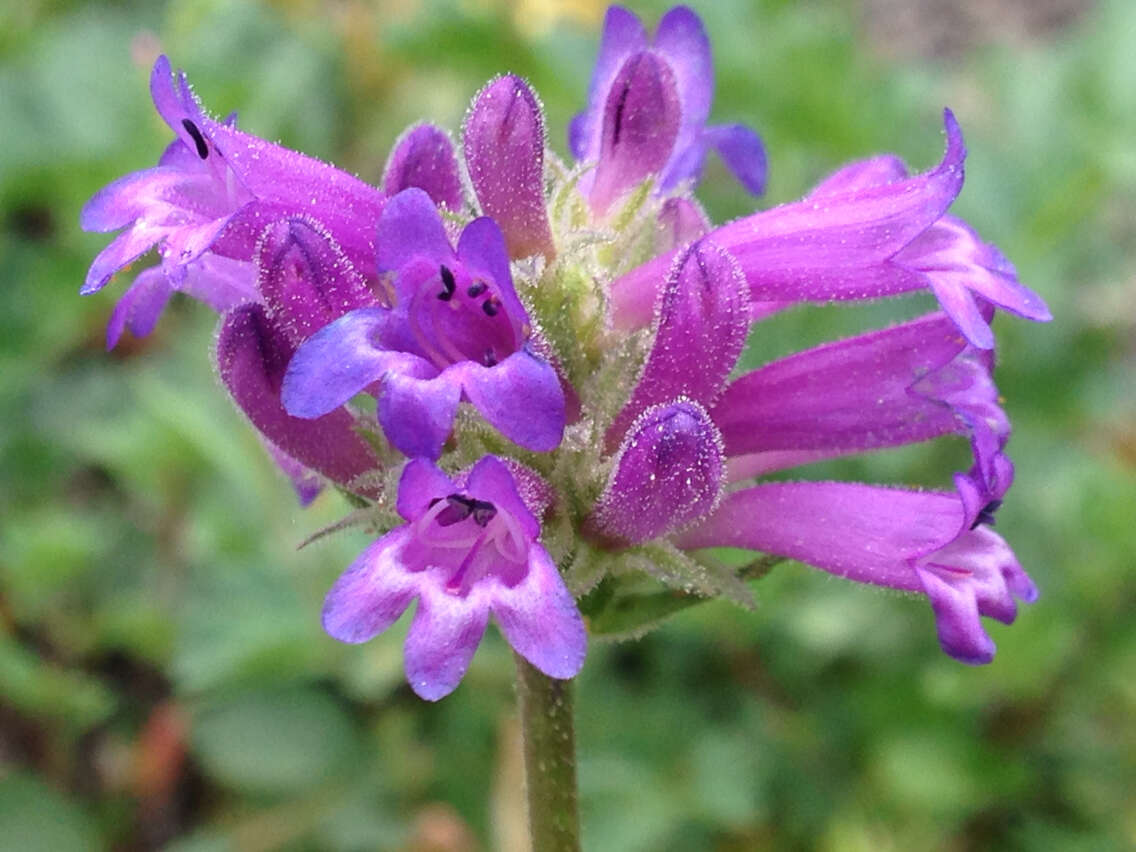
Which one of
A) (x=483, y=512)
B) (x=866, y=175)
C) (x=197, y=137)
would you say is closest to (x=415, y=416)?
→ (x=483, y=512)

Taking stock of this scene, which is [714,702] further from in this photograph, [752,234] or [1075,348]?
[752,234]

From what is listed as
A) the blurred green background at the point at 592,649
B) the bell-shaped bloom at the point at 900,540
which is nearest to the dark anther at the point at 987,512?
the bell-shaped bloom at the point at 900,540

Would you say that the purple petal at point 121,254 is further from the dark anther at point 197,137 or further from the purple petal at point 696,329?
the purple petal at point 696,329

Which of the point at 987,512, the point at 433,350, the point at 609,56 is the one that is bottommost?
the point at 987,512

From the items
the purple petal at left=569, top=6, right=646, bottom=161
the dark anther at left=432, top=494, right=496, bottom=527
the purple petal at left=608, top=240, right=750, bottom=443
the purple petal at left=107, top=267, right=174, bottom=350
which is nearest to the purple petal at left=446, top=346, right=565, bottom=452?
the dark anther at left=432, top=494, right=496, bottom=527

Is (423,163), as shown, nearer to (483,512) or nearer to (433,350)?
(433,350)

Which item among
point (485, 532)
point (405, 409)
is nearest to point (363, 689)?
point (485, 532)

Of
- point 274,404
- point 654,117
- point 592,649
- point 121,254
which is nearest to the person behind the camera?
point 121,254

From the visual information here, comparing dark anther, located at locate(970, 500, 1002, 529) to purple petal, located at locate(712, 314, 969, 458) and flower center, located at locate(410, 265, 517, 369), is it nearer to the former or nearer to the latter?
purple petal, located at locate(712, 314, 969, 458)
